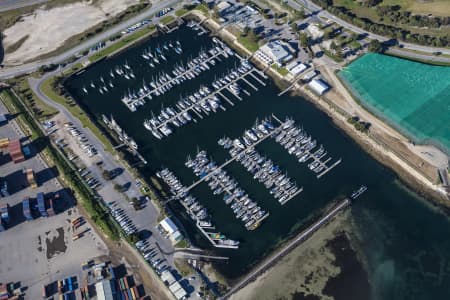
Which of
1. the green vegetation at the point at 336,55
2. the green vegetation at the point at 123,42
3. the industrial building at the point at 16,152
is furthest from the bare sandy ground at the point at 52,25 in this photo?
the green vegetation at the point at 336,55

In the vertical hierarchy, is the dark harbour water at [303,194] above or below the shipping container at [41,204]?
below

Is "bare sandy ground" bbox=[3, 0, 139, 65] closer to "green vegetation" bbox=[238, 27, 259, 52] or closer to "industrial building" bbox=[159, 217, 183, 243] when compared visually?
"green vegetation" bbox=[238, 27, 259, 52]

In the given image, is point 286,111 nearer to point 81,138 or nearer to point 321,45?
point 321,45

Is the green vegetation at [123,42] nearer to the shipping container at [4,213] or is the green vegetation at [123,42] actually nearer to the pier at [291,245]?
the shipping container at [4,213]

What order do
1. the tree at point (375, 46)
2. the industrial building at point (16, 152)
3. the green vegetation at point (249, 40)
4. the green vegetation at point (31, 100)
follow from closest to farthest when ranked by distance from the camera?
the industrial building at point (16, 152)
the green vegetation at point (31, 100)
the tree at point (375, 46)
the green vegetation at point (249, 40)

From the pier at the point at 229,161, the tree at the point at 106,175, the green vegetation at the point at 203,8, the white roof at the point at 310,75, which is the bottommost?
the pier at the point at 229,161

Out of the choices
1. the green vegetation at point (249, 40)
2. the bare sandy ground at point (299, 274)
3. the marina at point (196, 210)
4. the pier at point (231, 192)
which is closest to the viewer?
the bare sandy ground at point (299, 274)

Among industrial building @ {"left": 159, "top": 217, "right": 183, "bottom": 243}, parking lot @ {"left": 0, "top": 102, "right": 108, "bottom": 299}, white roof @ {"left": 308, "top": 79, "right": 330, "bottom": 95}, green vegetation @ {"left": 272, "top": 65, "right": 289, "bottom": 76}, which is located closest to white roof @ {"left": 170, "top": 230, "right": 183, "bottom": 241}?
industrial building @ {"left": 159, "top": 217, "right": 183, "bottom": 243}
